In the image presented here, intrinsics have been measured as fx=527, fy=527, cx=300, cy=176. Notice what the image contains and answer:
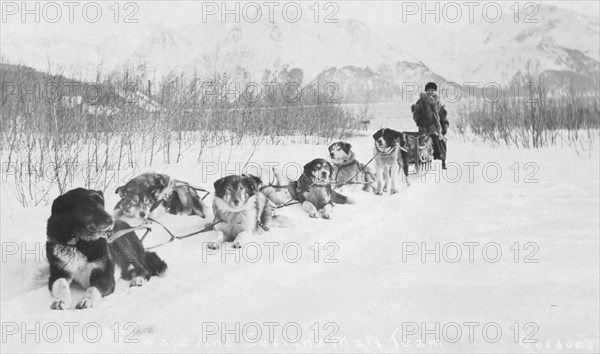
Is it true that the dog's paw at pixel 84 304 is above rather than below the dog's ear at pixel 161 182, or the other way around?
below

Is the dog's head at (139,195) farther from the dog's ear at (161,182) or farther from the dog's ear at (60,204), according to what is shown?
the dog's ear at (60,204)

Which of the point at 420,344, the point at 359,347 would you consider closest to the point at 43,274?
the point at 359,347

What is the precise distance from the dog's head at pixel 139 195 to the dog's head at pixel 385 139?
332cm

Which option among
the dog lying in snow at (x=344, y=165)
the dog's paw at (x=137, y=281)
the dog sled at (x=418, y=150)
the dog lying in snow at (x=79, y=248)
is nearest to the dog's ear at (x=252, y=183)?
the dog's paw at (x=137, y=281)

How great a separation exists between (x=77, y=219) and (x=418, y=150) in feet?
19.5

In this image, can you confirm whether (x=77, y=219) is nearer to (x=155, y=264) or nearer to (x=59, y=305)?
(x=59, y=305)

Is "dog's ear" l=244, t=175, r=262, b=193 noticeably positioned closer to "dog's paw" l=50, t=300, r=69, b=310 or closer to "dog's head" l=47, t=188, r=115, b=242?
"dog's head" l=47, t=188, r=115, b=242

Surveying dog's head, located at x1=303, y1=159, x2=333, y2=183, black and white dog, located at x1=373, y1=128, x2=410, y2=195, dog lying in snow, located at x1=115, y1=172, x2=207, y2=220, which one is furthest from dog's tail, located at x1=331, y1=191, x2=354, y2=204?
dog lying in snow, located at x1=115, y1=172, x2=207, y2=220

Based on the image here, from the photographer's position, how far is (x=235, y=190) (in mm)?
3844

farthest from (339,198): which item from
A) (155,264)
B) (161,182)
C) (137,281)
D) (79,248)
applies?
(79,248)

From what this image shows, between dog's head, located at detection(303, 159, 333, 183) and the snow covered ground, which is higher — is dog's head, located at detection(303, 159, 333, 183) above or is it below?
above

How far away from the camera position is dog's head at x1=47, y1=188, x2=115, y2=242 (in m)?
2.62

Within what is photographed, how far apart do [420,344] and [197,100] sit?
246 inches

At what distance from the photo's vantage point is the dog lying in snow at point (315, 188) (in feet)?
16.2
